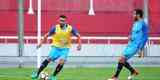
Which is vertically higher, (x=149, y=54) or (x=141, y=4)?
(x=141, y=4)

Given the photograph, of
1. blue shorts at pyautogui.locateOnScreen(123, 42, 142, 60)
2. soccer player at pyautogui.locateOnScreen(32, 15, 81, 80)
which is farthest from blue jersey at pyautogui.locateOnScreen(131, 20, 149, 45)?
soccer player at pyautogui.locateOnScreen(32, 15, 81, 80)

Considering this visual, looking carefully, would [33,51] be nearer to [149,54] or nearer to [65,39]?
[149,54]

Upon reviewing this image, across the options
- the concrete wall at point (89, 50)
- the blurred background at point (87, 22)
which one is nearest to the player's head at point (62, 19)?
the concrete wall at point (89, 50)

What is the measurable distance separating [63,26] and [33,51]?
1987 centimetres

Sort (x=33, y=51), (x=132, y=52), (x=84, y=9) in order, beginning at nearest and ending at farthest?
(x=132, y=52) < (x=33, y=51) < (x=84, y=9)

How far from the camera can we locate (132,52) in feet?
61.4

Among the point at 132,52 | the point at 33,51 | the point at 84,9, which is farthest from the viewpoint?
the point at 84,9

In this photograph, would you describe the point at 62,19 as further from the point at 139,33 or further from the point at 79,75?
the point at 79,75

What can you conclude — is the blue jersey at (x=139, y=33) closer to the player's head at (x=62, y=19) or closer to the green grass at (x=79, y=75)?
the player's head at (x=62, y=19)

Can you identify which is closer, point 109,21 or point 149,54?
point 149,54

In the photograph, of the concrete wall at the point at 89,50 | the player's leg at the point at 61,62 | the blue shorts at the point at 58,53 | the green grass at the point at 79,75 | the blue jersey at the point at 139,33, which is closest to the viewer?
the blue jersey at the point at 139,33

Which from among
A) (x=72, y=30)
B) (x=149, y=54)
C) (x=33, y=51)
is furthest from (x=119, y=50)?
(x=72, y=30)

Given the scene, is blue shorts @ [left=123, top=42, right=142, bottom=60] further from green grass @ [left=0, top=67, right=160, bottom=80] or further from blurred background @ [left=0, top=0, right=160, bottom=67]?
blurred background @ [left=0, top=0, right=160, bottom=67]

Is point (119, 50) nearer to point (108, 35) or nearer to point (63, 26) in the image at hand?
point (108, 35)
